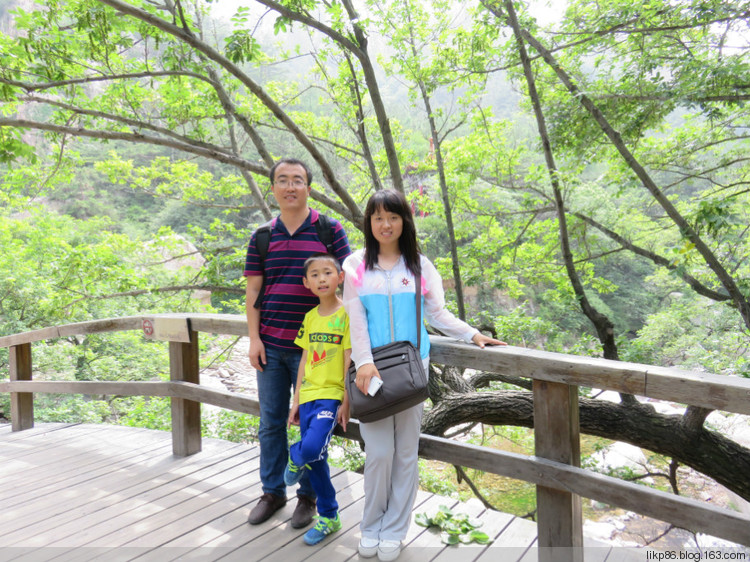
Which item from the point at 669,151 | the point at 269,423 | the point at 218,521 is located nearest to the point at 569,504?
the point at 269,423

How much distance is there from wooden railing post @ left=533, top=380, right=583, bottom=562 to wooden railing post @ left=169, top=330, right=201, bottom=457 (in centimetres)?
198

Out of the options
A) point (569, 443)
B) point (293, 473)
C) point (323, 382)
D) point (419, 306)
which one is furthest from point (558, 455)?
point (293, 473)

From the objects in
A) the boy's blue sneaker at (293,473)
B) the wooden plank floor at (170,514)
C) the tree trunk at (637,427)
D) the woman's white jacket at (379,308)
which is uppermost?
the woman's white jacket at (379,308)

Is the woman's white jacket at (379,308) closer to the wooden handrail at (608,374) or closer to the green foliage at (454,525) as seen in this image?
the wooden handrail at (608,374)

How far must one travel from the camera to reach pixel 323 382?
2049mm

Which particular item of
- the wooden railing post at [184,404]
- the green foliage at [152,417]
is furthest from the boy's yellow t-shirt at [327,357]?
the green foliage at [152,417]

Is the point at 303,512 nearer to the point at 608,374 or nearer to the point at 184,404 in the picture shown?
the point at 184,404

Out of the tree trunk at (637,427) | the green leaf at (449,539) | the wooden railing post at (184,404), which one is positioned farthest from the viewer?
the tree trunk at (637,427)

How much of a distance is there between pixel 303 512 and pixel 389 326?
917 mm

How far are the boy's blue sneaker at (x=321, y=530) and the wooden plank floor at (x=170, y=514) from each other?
1.0 inches

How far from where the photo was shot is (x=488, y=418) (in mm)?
4312

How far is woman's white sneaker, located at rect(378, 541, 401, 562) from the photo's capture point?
1875 mm

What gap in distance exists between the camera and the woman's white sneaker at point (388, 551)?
73.8 inches

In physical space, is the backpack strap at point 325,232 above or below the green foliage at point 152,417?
above
